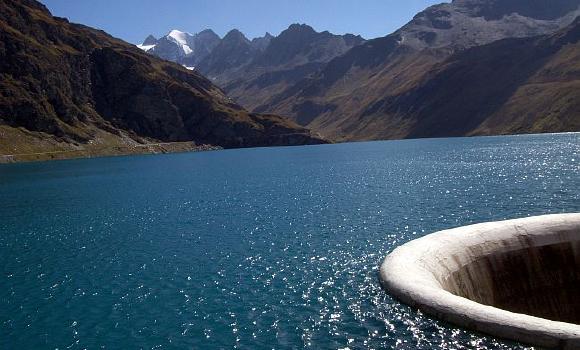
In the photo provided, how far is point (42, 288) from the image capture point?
39375mm

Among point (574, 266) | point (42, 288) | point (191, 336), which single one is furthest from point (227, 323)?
point (574, 266)

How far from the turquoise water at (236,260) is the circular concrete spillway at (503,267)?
7.60ft

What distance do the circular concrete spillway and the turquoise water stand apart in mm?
2316

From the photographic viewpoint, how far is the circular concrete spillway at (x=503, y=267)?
27734 millimetres

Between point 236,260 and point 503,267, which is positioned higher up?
point 503,267

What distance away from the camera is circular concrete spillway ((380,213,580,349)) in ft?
91.0

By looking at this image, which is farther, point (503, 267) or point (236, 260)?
point (236, 260)

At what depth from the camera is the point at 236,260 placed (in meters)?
46.1

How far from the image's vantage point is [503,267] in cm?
2933

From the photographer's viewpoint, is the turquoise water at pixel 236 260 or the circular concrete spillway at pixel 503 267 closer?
the circular concrete spillway at pixel 503 267

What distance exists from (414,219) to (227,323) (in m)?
36.5

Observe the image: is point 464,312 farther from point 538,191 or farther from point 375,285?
point 538,191

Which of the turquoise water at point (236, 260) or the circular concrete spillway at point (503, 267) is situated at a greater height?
the circular concrete spillway at point (503, 267)

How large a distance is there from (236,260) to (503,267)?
24624 mm
